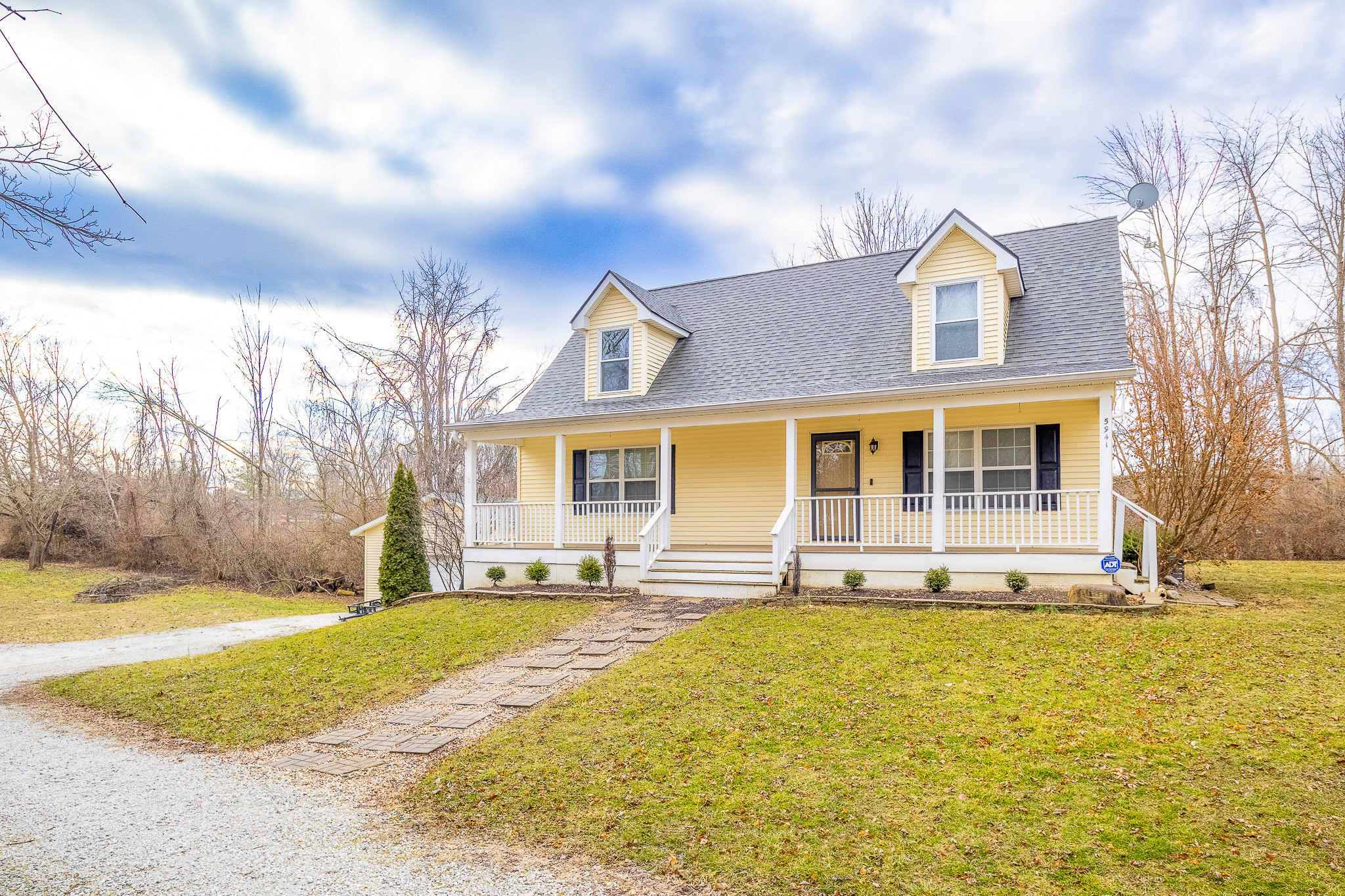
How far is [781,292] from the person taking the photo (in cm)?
1623

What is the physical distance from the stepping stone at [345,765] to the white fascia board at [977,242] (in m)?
10.7

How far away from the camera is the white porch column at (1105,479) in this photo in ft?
33.6

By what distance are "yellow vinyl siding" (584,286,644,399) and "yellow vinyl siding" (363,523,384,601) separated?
850cm

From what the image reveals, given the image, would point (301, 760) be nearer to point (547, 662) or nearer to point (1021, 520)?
point (547, 662)

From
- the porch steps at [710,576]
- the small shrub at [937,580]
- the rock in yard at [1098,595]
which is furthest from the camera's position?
the porch steps at [710,576]

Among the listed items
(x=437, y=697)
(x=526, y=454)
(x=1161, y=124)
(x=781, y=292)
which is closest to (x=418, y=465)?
(x=526, y=454)

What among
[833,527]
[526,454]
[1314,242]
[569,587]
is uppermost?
[1314,242]

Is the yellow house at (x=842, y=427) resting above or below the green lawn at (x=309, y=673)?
above

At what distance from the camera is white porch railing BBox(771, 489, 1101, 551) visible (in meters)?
11.1

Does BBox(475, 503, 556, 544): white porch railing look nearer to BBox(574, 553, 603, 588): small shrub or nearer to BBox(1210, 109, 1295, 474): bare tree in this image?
BBox(574, 553, 603, 588): small shrub

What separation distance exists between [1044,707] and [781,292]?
11.7m

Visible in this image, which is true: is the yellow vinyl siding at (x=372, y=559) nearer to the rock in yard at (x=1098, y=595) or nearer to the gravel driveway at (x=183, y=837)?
the gravel driveway at (x=183, y=837)

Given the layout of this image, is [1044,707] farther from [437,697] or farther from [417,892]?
[437,697]

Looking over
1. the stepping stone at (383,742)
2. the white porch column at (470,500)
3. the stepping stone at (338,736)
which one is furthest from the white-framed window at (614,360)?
the stepping stone at (383,742)
